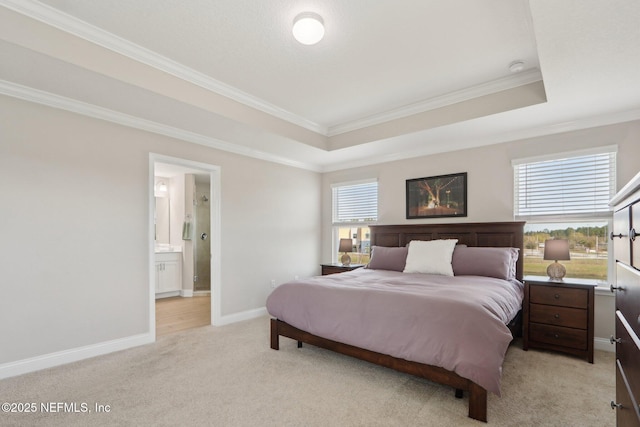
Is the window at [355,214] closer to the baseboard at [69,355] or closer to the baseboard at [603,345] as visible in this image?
the baseboard at [603,345]

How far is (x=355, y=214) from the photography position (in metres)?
5.52

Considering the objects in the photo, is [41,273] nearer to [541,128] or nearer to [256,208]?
[256,208]

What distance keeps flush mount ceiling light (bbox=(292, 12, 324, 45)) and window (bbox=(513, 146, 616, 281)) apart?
2991 millimetres

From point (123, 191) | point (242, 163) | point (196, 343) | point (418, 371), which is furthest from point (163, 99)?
point (418, 371)

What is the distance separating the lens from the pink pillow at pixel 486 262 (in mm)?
3465

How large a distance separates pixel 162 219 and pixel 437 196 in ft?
18.6

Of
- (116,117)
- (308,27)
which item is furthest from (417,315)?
(116,117)

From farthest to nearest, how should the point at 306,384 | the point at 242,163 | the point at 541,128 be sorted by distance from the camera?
the point at 242,163
the point at 541,128
the point at 306,384

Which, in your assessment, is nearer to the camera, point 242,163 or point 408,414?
point 408,414

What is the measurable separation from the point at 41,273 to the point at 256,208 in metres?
2.57

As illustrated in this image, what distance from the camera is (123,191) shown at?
3.40 m

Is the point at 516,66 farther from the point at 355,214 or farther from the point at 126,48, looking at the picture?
the point at 126,48

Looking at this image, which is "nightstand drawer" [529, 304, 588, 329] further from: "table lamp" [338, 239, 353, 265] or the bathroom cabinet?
the bathroom cabinet

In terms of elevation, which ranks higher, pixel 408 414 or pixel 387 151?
pixel 387 151
